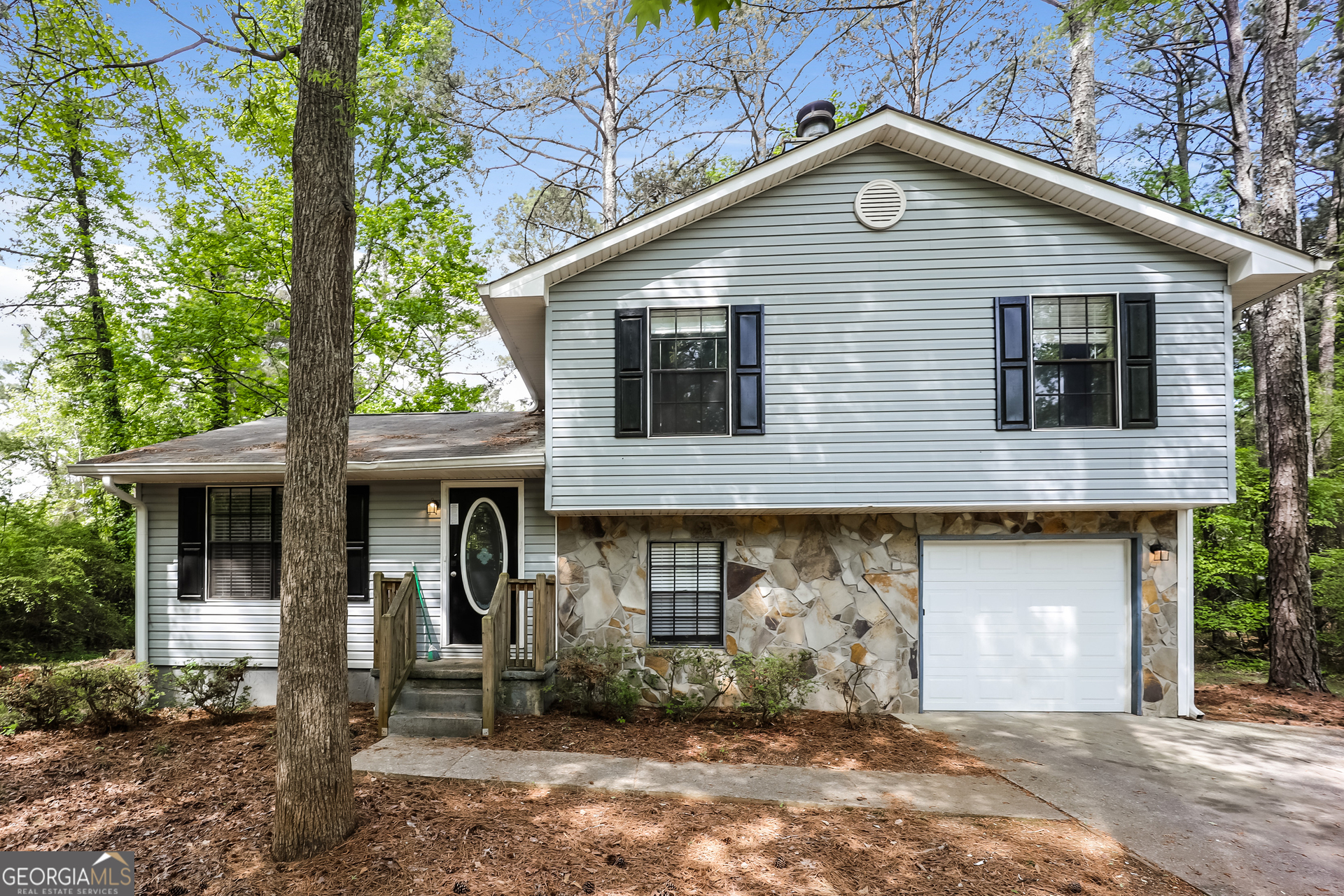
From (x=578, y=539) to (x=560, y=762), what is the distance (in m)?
2.47

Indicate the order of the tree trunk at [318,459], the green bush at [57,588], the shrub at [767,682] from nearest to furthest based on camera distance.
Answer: the tree trunk at [318,459]
the shrub at [767,682]
the green bush at [57,588]

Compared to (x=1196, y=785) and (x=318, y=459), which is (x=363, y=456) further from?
(x=1196, y=785)

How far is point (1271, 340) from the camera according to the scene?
8.02 metres

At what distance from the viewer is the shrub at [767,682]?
6.33 metres

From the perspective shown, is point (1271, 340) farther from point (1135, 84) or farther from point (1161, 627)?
point (1135, 84)

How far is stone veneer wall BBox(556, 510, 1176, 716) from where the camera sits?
6848 millimetres

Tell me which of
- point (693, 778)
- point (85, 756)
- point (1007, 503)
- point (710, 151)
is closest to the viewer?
point (693, 778)

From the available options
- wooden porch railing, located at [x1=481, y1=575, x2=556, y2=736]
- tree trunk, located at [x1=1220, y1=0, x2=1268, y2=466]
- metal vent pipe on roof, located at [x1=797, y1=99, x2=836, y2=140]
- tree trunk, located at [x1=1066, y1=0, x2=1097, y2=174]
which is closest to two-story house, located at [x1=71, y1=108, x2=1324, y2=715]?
wooden porch railing, located at [x1=481, y1=575, x2=556, y2=736]

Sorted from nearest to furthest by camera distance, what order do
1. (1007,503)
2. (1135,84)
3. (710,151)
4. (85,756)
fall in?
(85,756) → (1007,503) → (1135,84) → (710,151)

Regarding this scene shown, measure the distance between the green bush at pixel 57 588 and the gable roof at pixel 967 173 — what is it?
28.6 feet

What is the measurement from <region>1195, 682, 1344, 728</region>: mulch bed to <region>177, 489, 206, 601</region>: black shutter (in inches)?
443

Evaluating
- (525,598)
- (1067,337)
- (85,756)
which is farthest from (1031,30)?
(85,756)

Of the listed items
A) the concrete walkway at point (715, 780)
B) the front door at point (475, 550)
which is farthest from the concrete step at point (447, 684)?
the front door at point (475, 550)

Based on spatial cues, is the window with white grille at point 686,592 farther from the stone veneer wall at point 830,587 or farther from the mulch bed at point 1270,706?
the mulch bed at point 1270,706
